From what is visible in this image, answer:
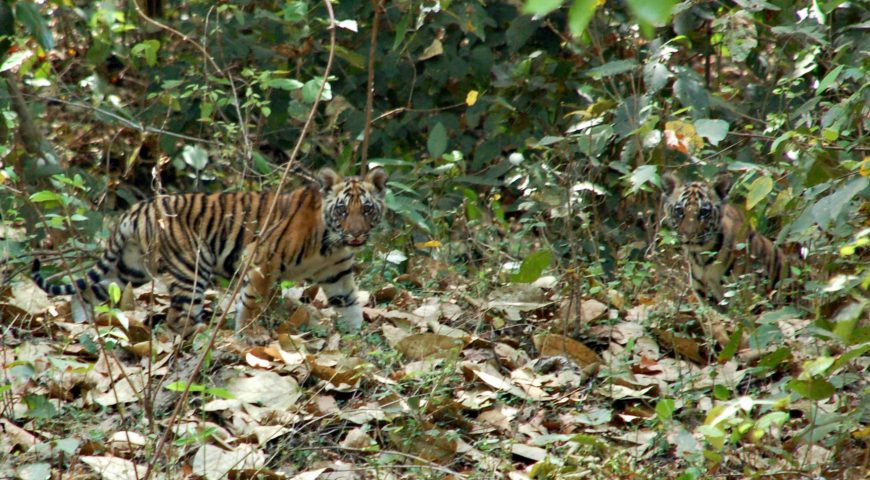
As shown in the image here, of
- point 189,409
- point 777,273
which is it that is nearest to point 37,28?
point 189,409

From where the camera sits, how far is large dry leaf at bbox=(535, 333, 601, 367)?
16.5ft

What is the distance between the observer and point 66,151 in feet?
30.2

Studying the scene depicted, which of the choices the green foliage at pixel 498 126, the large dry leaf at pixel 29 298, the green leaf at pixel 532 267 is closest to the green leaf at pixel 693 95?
the green foliage at pixel 498 126

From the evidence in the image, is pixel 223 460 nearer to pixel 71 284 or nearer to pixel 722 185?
pixel 71 284

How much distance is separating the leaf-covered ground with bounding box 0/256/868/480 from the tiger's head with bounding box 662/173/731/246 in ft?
4.04

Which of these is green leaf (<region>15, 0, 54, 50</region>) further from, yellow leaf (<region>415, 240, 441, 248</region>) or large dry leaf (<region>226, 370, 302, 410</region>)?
yellow leaf (<region>415, 240, 441, 248</region>)

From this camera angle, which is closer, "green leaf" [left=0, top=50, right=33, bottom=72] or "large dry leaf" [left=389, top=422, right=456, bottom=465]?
"large dry leaf" [left=389, top=422, right=456, bottom=465]

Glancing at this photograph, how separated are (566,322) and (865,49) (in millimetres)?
1855

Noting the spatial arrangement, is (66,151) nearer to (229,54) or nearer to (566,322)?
(229,54)

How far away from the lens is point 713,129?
4.45m

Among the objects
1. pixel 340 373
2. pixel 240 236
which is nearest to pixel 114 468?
pixel 340 373

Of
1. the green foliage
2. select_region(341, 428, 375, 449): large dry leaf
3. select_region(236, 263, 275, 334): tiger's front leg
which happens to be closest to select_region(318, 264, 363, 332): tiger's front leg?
the green foliage

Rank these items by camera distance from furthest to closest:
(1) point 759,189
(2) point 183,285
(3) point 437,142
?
(3) point 437,142
(2) point 183,285
(1) point 759,189

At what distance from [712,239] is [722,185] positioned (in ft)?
1.19
